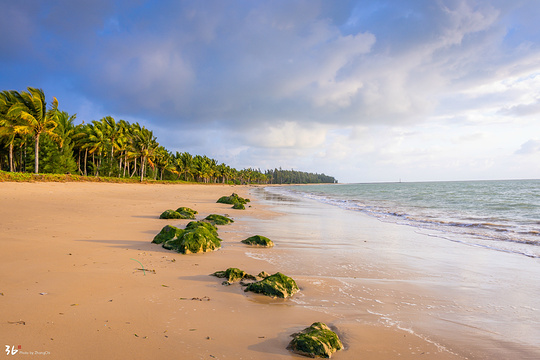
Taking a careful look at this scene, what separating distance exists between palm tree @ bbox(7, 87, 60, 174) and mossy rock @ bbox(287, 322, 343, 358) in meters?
32.3

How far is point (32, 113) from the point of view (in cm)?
2825

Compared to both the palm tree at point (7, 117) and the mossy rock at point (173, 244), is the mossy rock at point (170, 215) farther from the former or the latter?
the palm tree at point (7, 117)

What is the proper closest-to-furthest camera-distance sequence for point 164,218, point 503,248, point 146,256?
point 146,256
point 503,248
point 164,218

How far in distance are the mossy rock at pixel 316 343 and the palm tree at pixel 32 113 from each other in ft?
106

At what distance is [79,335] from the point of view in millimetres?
2570

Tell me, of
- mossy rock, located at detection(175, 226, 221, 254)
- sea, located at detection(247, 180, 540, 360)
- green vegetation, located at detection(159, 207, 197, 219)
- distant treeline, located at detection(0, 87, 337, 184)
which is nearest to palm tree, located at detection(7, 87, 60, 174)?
distant treeline, located at detection(0, 87, 337, 184)

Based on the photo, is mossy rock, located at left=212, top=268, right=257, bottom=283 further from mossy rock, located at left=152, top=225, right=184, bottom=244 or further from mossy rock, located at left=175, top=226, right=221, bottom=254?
mossy rock, located at left=152, top=225, right=184, bottom=244

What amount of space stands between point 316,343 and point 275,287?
1.38 metres

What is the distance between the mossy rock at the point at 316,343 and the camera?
2578mm

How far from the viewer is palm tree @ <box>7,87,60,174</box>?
26.9 m

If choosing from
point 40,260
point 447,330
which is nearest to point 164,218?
point 40,260

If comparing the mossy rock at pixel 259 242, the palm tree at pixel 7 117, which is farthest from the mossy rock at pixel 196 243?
the palm tree at pixel 7 117

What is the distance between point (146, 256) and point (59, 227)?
379cm

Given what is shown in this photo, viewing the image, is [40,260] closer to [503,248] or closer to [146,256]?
[146,256]
